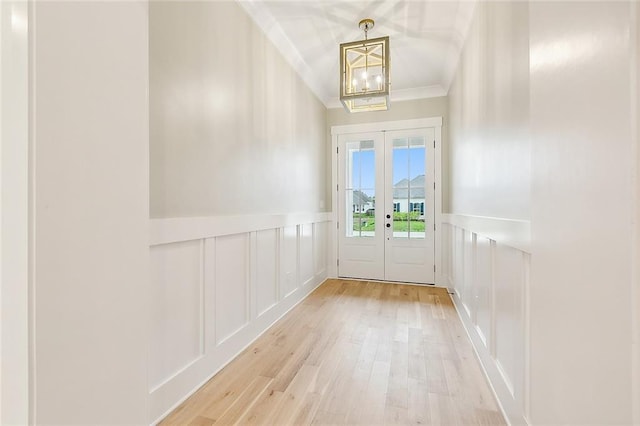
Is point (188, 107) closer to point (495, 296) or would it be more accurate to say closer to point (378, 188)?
point (495, 296)

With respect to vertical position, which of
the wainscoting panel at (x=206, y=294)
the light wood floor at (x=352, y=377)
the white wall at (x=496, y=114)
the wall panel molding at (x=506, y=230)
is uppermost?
the white wall at (x=496, y=114)

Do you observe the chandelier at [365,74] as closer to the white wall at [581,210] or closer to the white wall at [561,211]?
the white wall at [561,211]

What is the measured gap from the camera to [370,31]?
2.76m

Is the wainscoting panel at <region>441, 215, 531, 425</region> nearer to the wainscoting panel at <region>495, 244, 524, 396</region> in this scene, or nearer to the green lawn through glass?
the wainscoting panel at <region>495, 244, 524, 396</region>

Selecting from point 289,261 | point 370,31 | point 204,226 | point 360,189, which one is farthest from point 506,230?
point 360,189

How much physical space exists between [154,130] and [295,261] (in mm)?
2134

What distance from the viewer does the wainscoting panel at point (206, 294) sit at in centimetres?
147

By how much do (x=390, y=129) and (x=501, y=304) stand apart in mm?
3132

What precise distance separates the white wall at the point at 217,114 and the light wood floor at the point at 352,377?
1055 millimetres

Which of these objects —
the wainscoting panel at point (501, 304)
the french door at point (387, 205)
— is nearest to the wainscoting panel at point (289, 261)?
the french door at point (387, 205)

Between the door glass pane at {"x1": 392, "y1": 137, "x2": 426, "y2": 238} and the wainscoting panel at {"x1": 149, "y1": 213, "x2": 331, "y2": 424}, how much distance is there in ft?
6.66

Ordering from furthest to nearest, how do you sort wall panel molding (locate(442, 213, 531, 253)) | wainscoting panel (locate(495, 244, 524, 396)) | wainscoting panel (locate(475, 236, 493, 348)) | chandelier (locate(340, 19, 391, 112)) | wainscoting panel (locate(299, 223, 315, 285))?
wainscoting panel (locate(299, 223, 315, 285))
chandelier (locate(340, 19, 391, 112))
wainscoting panel (locate(475, 236, 493, 348))
wainscoting panel (locate(495, 244, 524, 396))
wall panel molding (locate(442, 213, 531, 253))

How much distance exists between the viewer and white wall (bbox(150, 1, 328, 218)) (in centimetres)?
149

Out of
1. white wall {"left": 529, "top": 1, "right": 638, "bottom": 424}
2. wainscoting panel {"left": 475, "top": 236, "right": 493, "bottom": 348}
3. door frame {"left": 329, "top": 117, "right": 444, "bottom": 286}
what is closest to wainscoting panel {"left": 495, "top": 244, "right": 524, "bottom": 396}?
wainscoting panel {"left": 475, "top": 236, "right": 493, "bottom": 348}
